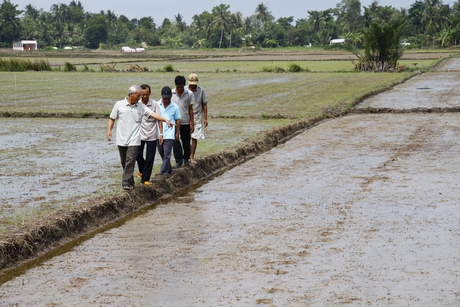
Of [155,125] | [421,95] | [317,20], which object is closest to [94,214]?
[155,125]

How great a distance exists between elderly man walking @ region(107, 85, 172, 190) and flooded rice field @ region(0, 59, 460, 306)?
696mm

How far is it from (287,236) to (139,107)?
2707mm

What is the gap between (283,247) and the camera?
760 centimetres

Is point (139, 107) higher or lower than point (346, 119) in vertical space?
higher

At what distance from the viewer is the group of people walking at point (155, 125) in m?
9.59

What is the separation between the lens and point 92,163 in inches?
494

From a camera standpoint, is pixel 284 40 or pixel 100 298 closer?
pixel 100 298

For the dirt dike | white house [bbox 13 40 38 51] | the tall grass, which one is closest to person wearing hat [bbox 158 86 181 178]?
the dirt dike

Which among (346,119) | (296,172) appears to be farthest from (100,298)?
(346,119)

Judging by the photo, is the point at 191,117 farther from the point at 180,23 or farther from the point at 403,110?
the point at 180,23

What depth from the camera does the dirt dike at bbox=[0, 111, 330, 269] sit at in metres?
7.29

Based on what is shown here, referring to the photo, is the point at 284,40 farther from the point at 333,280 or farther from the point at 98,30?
the point at 333,280

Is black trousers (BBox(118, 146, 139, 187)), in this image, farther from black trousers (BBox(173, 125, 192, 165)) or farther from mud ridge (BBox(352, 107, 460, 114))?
mud ridge (BBox(352, 107, 460, 114))

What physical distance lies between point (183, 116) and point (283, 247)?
419 cm
